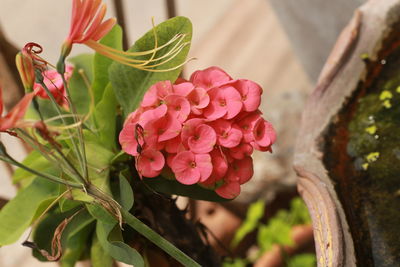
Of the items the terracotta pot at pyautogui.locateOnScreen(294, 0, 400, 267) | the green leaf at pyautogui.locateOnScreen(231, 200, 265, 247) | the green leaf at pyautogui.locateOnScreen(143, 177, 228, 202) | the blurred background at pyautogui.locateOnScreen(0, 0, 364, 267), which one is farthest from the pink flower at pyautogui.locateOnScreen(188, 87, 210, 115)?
the green leaf at pyautogui.locateOnScreen(231, 200, 265, 247)

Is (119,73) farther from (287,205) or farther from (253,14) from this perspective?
(253,14)

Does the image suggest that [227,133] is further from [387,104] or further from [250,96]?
[387,104]

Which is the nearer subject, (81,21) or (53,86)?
Answer: (81,21)

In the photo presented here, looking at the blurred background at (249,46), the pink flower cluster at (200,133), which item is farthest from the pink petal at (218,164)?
the blurred background at (249,46)

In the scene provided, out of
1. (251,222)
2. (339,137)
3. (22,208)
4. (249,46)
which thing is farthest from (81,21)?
(249,46)

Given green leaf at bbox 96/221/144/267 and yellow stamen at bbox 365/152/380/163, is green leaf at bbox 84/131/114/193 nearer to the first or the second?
green leaf at bbox 96/221/144/267
